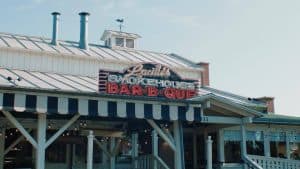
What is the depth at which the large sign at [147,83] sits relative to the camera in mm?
15242

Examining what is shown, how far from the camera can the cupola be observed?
28281mm

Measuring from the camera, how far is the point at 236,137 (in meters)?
21.4

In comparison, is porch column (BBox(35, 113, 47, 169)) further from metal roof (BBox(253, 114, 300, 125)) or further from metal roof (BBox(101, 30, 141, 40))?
metal roof (BBox(101, 30, 141, 40))

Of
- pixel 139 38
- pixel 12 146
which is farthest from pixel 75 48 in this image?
pixel 12 146

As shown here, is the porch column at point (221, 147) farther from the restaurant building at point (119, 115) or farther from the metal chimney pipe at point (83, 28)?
the metal chimney pipe at point (83, 28)

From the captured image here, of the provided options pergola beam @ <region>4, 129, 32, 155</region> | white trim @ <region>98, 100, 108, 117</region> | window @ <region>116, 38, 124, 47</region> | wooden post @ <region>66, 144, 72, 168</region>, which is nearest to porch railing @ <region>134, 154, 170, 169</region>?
wooden post @ <region>66, 144, 72, 168</region>

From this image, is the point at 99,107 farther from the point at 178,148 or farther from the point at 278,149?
the point at 278,149

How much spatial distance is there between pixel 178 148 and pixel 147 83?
2.58m

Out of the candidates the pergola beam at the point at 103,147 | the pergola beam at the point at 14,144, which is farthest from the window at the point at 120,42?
the pergola beam at the point at 14,144

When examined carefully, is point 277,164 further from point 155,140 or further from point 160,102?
point 160,102

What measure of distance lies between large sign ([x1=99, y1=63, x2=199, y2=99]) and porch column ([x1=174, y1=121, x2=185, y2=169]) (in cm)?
115

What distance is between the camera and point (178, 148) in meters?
16.4

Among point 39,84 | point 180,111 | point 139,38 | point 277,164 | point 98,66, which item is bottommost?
point 277,164

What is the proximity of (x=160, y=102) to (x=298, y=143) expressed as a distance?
34.9 ft
